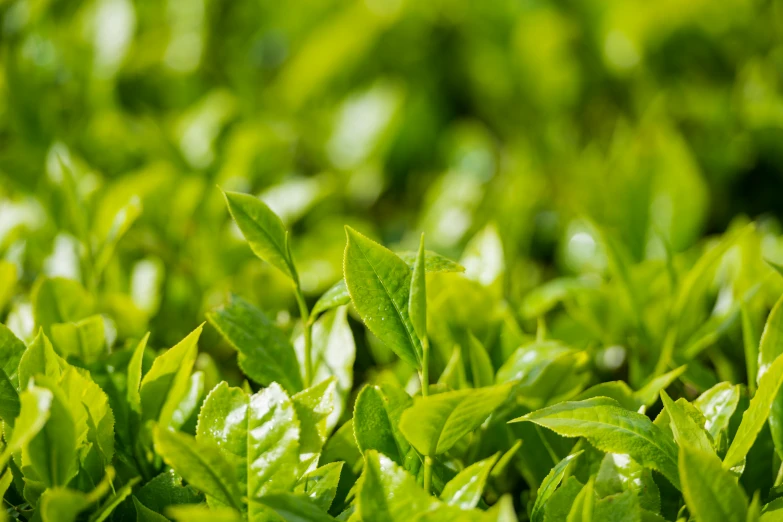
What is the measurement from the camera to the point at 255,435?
98 cm

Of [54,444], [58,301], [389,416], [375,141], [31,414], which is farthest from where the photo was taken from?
[375,141]

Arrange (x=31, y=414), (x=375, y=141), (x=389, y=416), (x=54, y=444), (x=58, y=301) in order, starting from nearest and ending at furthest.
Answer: (x=31, y=414) < (x=54, y=444) < (x=389, y=416) < (x=58, y=301) < (x=375, y=141)

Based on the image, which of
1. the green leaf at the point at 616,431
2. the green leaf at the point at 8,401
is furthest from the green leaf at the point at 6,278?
the green leaf at the point at 616,431

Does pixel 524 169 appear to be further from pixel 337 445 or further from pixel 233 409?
pixel 233 409

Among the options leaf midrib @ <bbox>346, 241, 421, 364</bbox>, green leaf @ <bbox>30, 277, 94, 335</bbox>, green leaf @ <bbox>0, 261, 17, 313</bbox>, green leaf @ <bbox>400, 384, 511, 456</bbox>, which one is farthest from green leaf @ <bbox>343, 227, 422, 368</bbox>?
green leaf @ <bbox>0, 261, 17, 313</bbox>

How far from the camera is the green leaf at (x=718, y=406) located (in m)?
1.10

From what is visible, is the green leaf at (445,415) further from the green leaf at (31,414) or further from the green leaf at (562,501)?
the green leaf at (31,414)

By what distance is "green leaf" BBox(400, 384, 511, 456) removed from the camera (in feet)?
3.04

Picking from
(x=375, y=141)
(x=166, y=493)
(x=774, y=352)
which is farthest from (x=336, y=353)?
(x=375, y=141)

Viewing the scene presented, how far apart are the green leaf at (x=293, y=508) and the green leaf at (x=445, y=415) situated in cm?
14

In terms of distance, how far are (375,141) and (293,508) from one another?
168 cm

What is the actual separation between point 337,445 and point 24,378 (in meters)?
0.44

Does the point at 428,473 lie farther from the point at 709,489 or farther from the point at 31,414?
the point at 31,414

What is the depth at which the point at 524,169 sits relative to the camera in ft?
6.98
